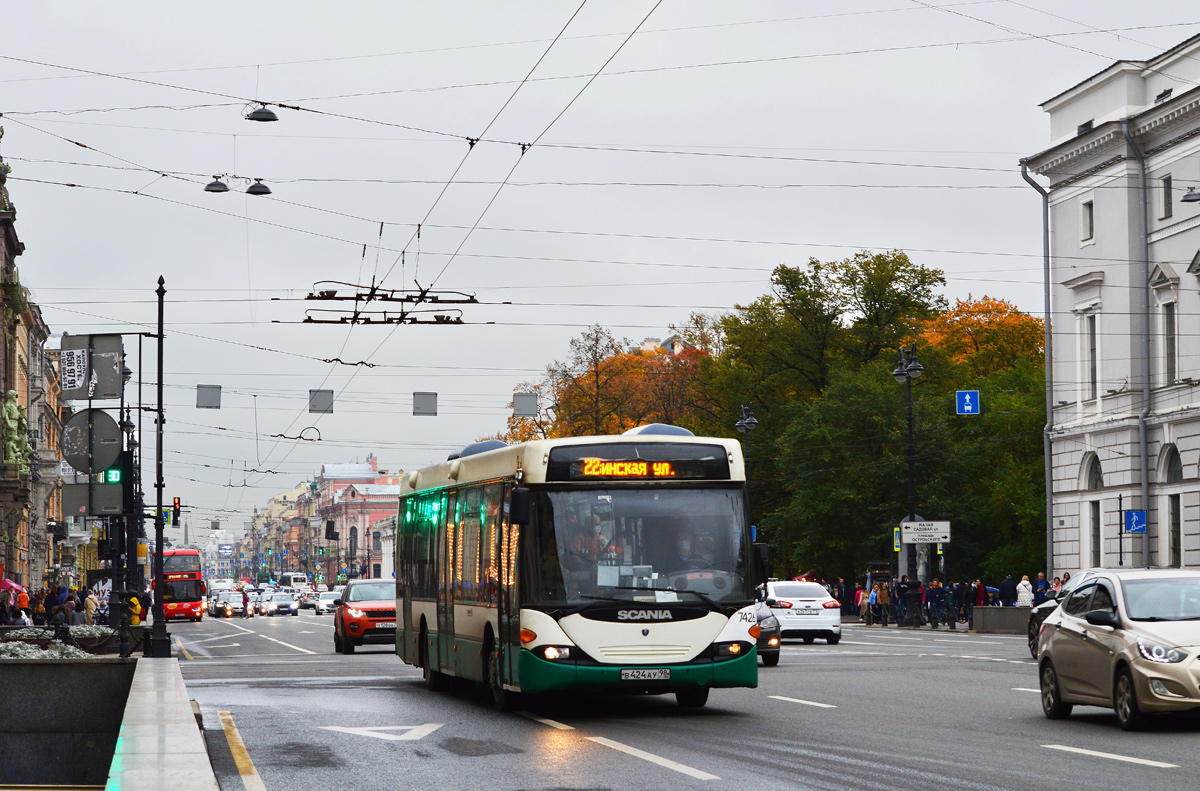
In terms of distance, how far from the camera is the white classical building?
49531mm

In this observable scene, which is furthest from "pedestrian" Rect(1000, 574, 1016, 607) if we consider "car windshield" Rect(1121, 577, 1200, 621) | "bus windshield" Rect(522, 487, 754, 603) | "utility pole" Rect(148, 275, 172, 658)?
"car windshield" Rect(1121, 577, 1200, 621)

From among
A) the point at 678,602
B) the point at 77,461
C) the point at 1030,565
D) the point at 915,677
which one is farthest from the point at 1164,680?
the point at 1030,565

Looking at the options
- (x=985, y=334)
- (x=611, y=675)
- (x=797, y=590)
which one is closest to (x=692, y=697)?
(x=611, y=675)

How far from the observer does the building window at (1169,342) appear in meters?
51.2

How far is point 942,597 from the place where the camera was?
52.5 meters

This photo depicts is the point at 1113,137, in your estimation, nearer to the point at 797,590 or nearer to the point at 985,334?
the point at 797,590

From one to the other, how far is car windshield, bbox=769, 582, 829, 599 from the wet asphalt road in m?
12.9

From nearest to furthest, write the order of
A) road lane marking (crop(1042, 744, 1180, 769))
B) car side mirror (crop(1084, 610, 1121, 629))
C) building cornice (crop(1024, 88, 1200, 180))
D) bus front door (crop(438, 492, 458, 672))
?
road lane marking (crop(1042, 744, 1180, 769)) < car side mirror (crop(1084, 610, 1121, 629)) < bus front door (crop(438, 492, 458, 672)) < building cornice (crop(1024, 88, 1200, 180))

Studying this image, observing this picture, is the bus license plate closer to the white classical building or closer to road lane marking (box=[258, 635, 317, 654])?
road lane marking (box=[258, 635, 317, 654])

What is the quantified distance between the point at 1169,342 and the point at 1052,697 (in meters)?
36.4

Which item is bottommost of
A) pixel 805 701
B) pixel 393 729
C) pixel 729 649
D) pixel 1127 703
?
pixel 805 701

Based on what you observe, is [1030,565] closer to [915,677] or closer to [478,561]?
[915,677]

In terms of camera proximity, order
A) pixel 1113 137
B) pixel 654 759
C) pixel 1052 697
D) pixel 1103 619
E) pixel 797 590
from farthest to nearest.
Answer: pixel 1113 137 → pixel 797 590 → pixel 1052 697 → pixel 1103 619 → pixel 654 759

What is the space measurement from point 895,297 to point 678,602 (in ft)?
183
